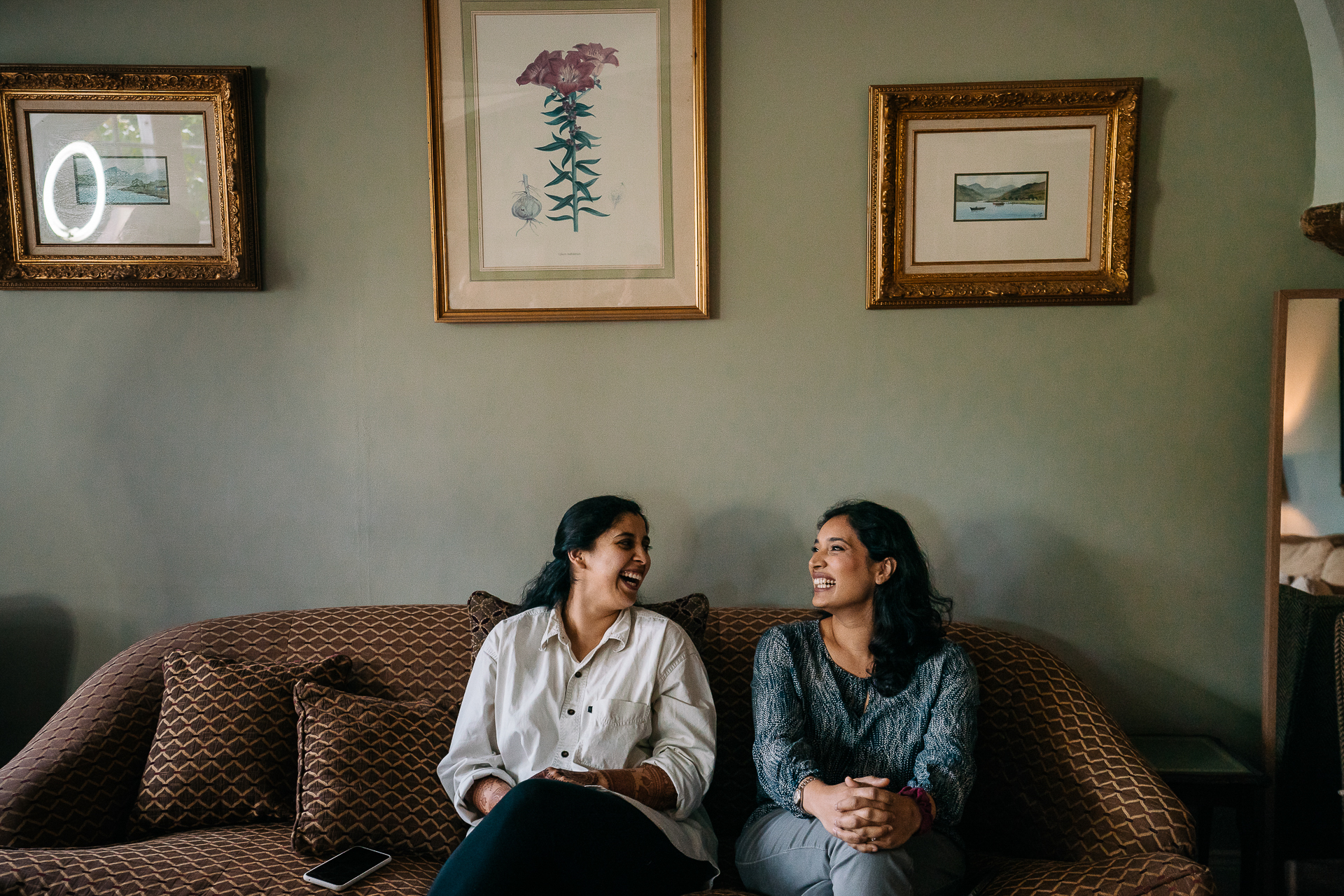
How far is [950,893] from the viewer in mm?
1625

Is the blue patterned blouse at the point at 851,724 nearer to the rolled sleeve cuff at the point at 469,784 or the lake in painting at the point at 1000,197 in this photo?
the rolled sleeve cuff at the point at 469,784

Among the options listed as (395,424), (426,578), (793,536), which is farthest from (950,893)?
(395,424)

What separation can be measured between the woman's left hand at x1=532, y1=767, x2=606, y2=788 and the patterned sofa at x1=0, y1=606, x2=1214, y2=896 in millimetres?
316

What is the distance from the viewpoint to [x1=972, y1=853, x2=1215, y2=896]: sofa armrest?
1.48 m

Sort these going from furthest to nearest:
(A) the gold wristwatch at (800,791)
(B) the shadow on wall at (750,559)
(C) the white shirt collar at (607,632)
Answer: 1. (B) the shadow on wall at (750,559)
2. (C) the white shirt collar at (607,632)
3. (A) the gold wristwatch at (800,791)

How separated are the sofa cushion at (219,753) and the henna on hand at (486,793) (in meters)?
0.48

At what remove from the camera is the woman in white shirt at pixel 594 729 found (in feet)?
4.90

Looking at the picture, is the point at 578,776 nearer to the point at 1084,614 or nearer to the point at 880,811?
the point at 880,811

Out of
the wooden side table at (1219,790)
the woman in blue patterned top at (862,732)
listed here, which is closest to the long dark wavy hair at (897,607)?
the woman in blue patterned top at (862,732)

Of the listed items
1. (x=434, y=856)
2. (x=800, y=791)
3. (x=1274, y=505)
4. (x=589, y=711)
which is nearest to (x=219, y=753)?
(x=434, y=856)

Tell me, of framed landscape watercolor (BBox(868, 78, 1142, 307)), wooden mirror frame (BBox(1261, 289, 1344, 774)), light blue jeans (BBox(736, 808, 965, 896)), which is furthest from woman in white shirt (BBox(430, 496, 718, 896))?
wooden mirror frame (BBox(1261, 289, 1344, 774))

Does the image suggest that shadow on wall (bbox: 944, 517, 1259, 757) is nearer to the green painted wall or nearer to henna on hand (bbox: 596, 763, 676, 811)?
the green painted wall

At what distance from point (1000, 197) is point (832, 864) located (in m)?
1.73

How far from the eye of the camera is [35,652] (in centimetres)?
240
